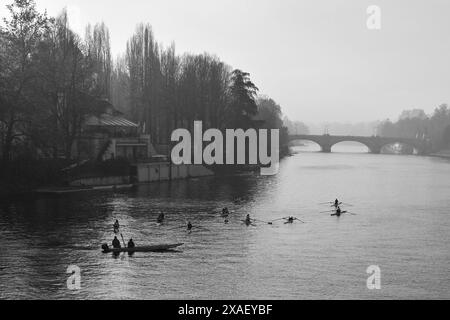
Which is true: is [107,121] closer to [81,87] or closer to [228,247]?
[81,87]

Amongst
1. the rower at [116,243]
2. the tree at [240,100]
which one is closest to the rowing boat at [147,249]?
the rower at [116,243]

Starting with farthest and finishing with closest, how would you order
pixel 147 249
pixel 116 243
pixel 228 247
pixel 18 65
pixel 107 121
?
pixel 107 121
pixel 18 65
pixel 228 247
pixel 147 249
pixel 116 243

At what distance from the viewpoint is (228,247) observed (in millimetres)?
49812

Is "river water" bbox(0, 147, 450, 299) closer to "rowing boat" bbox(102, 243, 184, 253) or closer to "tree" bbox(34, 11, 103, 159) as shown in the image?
"rowing boat" bbox(102, 243, 184, 253)

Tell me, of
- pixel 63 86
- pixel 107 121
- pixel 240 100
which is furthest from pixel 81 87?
pixel 240 100

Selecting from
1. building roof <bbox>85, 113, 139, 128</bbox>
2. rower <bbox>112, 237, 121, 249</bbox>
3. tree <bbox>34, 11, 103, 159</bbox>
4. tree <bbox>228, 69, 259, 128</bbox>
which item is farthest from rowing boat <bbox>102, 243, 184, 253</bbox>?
tree <bbox>228, 69, 259, 128</bbox>

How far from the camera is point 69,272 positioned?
4069 centimetres

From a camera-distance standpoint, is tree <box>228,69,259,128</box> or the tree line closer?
the tree line

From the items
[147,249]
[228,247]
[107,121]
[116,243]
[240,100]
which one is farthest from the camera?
[240,100]

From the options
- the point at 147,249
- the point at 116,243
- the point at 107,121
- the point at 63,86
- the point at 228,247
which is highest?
the point at 63,86

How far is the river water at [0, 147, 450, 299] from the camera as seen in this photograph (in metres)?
37.7

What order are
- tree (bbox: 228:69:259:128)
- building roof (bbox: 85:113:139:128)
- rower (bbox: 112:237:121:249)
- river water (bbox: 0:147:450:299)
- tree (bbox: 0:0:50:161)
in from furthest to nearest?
tree (bbox: 228:69:259:128) → building roof (bbox: 85:113:139:128) → tree (bbox: 0:0:50:161) → rower (bbox: 112:237:121:249) → river water (bbox: 0:147:450:299)

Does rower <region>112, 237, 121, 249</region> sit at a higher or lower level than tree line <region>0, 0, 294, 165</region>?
lower
